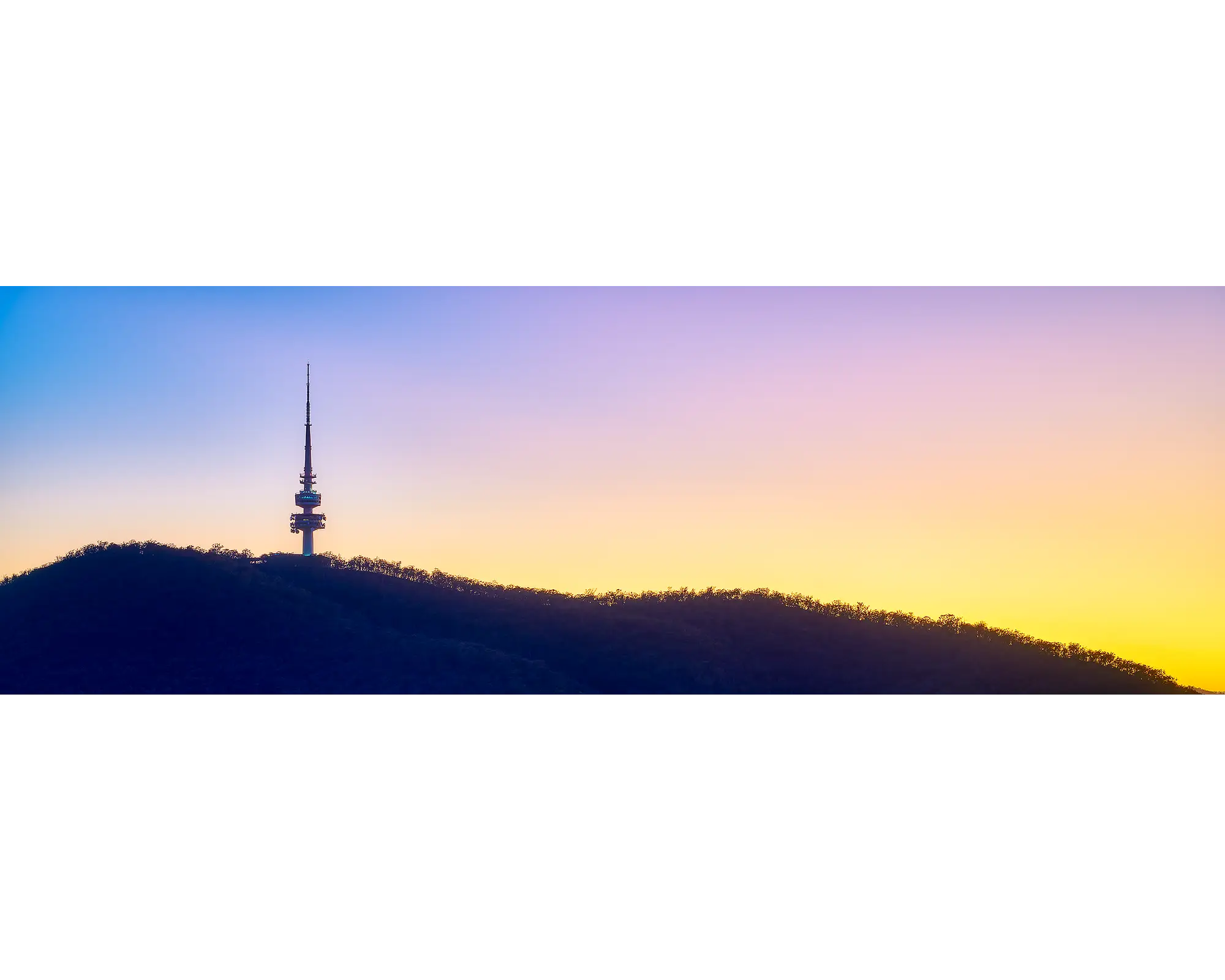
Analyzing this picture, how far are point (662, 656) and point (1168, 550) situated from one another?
3.79m

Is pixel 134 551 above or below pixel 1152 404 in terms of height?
below

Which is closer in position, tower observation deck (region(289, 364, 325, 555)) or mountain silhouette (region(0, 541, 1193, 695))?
mountain silhouette (region(0, 541, 1193, 695))

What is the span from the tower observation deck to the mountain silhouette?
0.82ft

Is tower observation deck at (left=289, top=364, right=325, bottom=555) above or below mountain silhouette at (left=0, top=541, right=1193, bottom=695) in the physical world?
above

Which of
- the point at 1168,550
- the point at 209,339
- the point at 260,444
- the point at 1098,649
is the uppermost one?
the point at 209,339

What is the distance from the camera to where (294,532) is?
788 centimetres

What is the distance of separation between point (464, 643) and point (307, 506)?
157 centimetres

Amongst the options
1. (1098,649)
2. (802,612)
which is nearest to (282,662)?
(802,612)

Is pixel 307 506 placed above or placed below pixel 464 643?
above

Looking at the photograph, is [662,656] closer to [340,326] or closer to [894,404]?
[894,404]

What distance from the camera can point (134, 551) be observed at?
7.77 m

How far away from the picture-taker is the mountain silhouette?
7.62 metres

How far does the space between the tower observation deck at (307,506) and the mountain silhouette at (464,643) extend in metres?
0.25

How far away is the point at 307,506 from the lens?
7.86 meters
